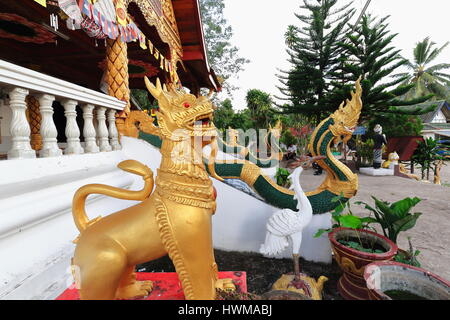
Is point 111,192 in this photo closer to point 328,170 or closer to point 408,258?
point 328,170

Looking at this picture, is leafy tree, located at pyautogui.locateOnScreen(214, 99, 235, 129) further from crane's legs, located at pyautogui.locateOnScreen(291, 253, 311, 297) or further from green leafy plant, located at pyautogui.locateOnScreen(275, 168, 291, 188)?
crane's legs, located at pyautogui.locateOnScreen(291, 253, 311, 297)

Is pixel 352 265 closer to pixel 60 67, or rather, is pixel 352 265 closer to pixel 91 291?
pixel 91 291

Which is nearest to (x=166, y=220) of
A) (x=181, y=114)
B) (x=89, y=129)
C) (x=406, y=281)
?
(x=181, y=114)

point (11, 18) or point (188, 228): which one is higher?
point (11, 18)

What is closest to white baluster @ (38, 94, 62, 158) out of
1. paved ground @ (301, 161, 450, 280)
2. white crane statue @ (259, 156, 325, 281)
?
white crane statue @ (259, 156, 325, 281)

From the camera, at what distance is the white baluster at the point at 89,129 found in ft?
6.57

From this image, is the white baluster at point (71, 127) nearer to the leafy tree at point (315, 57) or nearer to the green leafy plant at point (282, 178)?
the green leafy plant at point (282, 178)

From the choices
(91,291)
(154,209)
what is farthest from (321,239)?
(91,291)

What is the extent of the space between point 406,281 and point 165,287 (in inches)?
62.1

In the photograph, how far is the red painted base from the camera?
1.30 meters

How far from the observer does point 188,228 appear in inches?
43.1

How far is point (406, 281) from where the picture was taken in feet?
4.86

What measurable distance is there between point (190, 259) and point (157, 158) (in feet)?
5.39

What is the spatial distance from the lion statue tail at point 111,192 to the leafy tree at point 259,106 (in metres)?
20.2
